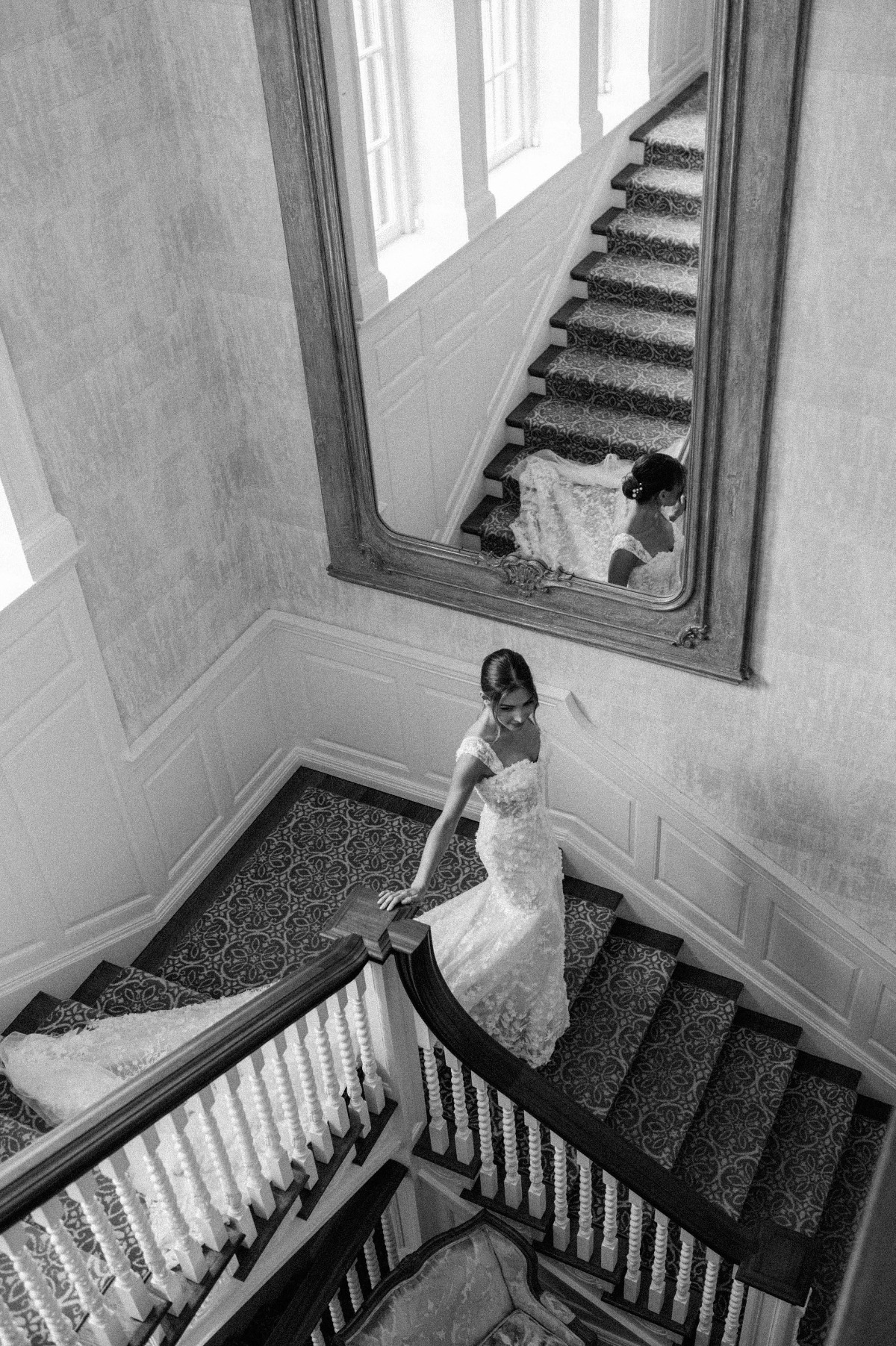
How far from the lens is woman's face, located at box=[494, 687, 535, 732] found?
4.27m

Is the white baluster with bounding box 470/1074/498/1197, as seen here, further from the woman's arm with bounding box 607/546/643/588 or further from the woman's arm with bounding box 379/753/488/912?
the woman's arm with bounding box 607/546/643/588

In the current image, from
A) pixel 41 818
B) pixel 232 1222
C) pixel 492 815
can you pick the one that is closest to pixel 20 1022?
pixel 41 818

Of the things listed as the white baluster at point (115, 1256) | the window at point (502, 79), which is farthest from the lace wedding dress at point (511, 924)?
the window at point (502, 79)

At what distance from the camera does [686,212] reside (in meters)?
4.11

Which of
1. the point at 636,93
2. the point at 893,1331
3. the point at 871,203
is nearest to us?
the point at 893,1331

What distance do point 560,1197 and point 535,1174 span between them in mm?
115

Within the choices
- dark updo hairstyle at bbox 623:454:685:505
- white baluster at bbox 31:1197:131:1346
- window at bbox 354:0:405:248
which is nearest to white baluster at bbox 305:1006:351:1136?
white baluster at bbox 31:1197:131:1346

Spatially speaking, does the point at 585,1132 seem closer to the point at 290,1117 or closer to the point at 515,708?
the point at 290,1117

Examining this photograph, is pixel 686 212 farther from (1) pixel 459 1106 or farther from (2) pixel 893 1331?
(2) pixel 893 1331

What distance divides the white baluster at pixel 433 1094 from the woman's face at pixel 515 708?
3.28 ft

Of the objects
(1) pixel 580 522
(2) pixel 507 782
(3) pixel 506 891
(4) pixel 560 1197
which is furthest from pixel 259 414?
(4) pixel 560 1197

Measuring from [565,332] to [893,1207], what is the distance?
4229 mm

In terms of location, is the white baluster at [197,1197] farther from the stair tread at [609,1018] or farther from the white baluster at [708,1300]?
the stair tread at [609,1018]

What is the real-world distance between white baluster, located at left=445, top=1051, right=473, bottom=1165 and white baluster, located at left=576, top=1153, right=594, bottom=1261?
38 centimetres
